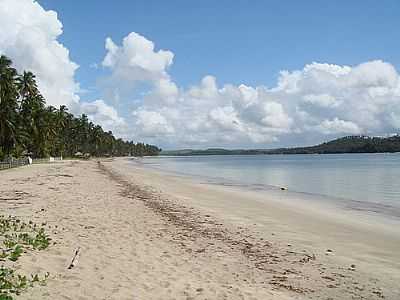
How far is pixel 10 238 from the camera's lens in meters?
8.98

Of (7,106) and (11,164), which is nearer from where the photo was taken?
(11,164)

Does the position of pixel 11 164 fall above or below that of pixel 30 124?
below

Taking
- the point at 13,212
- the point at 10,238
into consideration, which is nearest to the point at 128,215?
the point at 13,212

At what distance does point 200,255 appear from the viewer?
32.5ft

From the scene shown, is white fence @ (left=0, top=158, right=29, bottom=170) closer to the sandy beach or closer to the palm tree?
the palm tree

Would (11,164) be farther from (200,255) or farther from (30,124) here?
(200,255)

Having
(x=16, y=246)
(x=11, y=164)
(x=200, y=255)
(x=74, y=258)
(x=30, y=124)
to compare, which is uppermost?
(x=30, y=124)

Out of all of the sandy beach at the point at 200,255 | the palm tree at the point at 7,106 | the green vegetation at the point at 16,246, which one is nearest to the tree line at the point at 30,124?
the palm tree at the point at 7,106

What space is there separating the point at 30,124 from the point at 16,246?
64.5 metres

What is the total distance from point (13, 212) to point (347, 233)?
11.2 metres

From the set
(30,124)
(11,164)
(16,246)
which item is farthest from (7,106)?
(16,246)

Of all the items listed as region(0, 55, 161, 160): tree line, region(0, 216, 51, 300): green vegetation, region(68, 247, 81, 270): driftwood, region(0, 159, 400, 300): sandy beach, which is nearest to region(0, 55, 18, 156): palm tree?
region(0, 55, 161, 160): tree line

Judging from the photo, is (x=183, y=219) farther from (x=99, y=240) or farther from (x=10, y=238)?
(x=10, y=238)

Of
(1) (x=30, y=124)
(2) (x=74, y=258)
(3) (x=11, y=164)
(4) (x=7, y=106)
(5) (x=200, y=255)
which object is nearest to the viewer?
(2) (x=74, y=258)
